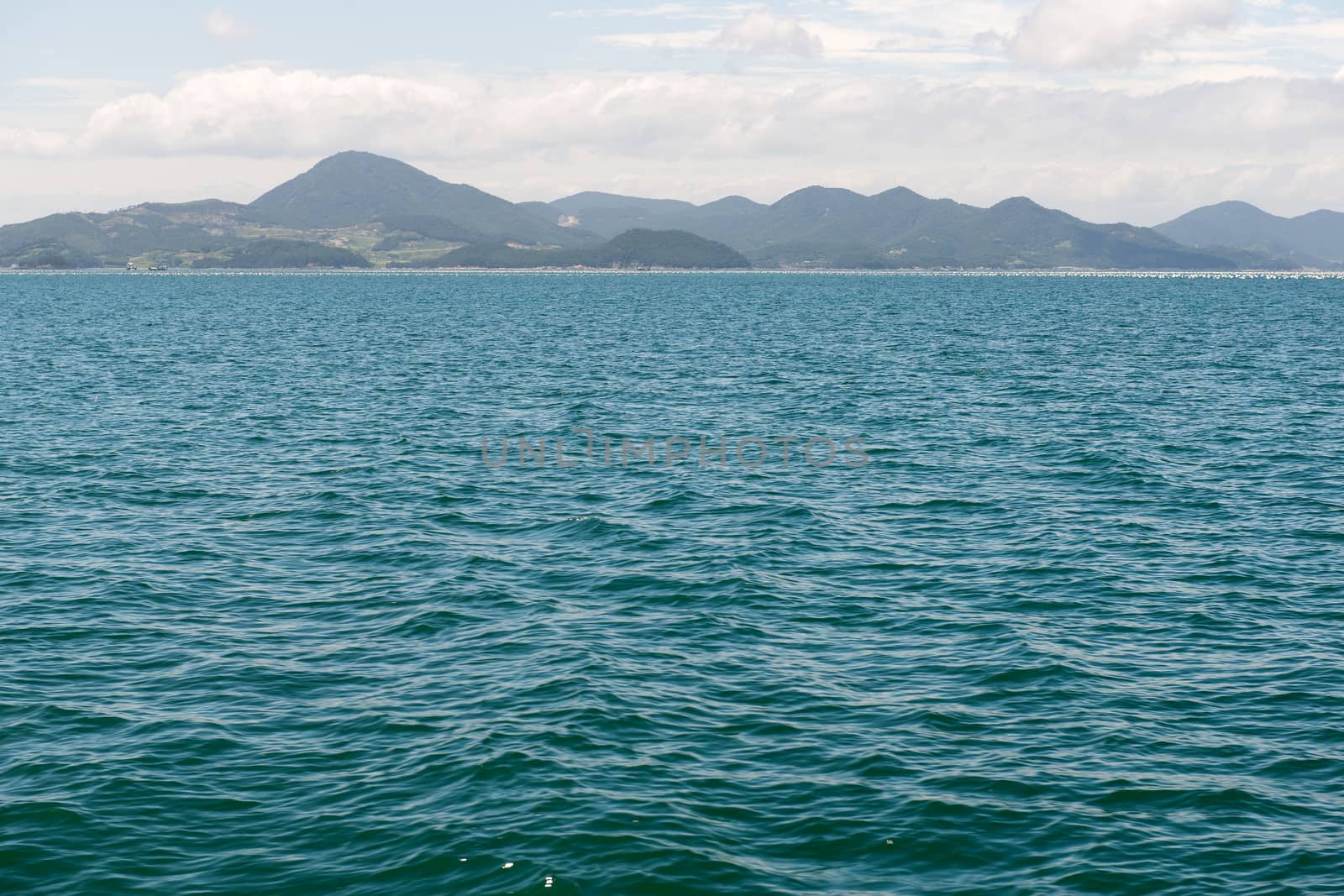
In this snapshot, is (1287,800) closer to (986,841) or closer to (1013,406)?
(986,841)

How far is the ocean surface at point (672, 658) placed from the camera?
21.6 meters

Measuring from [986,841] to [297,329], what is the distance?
160m

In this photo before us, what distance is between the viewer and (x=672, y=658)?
31.7m

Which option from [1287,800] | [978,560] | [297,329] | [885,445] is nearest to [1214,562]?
[978,560]

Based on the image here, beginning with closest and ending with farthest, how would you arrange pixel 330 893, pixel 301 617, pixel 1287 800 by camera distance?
pixel 330 893, pixel 1287 800, pixel 301 617

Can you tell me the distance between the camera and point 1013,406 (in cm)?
8006

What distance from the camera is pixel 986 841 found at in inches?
862

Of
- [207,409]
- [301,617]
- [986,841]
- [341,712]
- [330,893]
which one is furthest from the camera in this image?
[207,409]

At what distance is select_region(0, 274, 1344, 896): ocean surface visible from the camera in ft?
70.9

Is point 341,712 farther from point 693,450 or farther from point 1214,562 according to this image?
point 693,450

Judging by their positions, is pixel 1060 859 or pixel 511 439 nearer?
pixel 1060 859

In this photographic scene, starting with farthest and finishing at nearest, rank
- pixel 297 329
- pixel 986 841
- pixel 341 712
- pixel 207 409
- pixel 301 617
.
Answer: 1. pixel 297 329
2. pixel 207 409
3. pixel 301 617
4. pixel 341 712
5. pixel 986 841

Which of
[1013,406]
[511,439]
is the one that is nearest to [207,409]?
[511,439]

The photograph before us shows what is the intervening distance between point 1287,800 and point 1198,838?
119 inches
